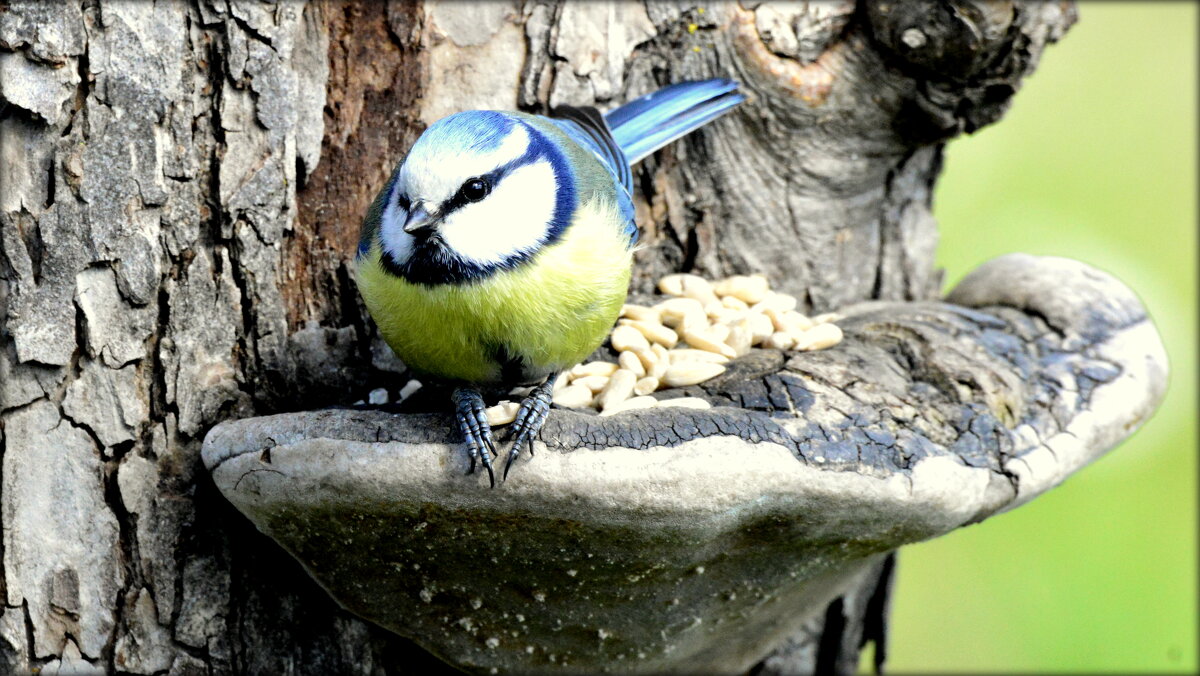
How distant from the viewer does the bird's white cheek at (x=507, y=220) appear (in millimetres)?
1602

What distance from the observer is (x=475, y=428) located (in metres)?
1.55

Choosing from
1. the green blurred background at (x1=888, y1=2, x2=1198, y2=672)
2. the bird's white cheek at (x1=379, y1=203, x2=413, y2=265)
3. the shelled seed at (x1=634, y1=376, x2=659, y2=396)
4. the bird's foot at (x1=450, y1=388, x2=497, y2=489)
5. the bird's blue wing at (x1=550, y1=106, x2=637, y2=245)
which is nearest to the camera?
the bird's foot at (x1=450, y1=388, x2=497, y2=489)

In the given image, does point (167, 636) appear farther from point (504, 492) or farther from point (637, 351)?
point (637, 351)

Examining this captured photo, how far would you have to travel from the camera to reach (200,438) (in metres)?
1.82

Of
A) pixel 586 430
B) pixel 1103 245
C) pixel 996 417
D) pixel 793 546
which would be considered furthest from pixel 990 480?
pixel 1103 245

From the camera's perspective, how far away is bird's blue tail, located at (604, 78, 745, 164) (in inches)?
83.9

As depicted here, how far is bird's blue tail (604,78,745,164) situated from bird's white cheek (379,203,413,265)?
600 mm

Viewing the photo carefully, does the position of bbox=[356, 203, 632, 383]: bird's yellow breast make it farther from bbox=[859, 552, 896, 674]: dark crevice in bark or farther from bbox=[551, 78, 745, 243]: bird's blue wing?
bbox=[859, 552, 896, 674]: dark crevice in bark

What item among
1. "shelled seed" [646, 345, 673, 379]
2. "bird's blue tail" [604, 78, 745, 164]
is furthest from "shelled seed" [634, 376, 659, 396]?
"bird's blue tail" [604, 78, 745, 164]

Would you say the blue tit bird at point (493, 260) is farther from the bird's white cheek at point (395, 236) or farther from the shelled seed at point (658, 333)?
the shelled seed at point (658, 333)

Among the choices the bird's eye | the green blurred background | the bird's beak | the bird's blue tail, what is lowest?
the green blurred background

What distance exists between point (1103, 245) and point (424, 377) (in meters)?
3.40

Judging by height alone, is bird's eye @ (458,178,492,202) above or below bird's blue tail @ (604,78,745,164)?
below

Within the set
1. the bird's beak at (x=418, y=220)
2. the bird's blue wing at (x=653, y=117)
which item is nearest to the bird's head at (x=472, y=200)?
the bird's beak at (x=418, y=220)
